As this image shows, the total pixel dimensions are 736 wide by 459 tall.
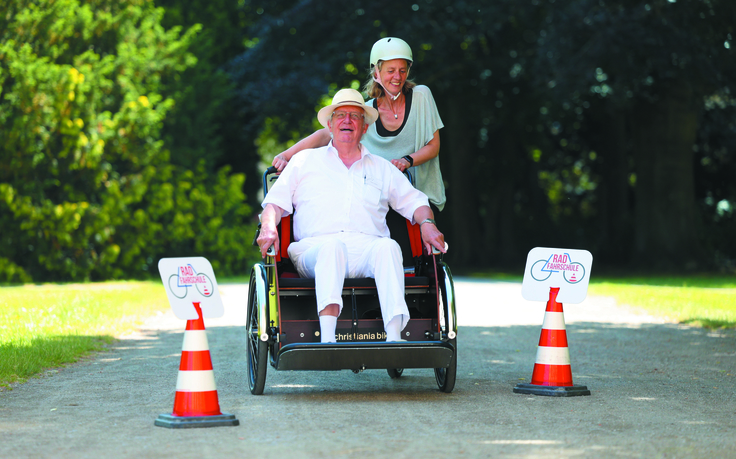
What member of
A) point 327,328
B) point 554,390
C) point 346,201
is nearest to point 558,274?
point 554,390

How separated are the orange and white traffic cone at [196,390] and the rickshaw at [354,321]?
1.96 feet

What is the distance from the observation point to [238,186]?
23.3 meters

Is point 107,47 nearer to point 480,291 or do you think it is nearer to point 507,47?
point 480,291

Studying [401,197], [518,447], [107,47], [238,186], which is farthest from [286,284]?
[238,186]

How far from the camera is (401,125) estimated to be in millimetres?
7188

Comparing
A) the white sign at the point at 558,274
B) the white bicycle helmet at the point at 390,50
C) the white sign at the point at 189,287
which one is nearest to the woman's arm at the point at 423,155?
the white bicycle helmet at the point at 390,50

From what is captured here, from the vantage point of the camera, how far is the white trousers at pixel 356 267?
238 inches

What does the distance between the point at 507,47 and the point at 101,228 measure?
12.5m

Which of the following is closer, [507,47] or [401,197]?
[401,197]

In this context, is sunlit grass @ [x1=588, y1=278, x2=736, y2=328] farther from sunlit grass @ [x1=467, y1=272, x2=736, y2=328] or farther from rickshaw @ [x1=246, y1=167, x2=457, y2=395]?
rickshaw @ [x1=246, y1=167, x2=457, y2=395]

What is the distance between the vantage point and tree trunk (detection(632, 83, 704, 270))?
950 inches

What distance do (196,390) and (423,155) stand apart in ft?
8.66

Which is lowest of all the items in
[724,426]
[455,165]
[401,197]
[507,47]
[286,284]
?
A: [724,426]

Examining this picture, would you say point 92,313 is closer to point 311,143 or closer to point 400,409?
point 311,143
